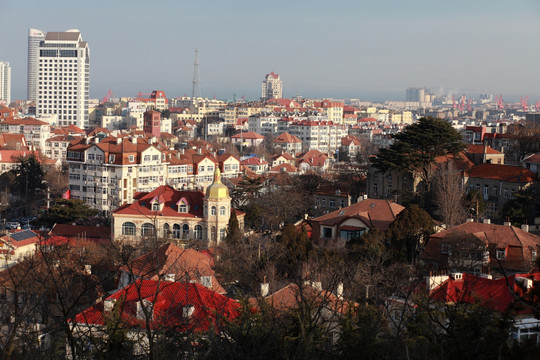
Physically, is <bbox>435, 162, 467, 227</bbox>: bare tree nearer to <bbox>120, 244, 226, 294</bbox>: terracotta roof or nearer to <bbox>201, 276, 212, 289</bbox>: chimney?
<bbox>120, 244, 226, 294</bbox>: terracotta roof

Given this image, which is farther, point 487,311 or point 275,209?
point 275,209

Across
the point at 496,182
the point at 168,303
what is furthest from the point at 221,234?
the point at 168,303

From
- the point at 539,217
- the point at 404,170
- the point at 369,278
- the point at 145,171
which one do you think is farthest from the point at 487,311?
the point at 145,171

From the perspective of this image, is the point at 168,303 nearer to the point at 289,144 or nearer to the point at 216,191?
the point at 216,191

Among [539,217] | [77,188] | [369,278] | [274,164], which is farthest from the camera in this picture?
[274,164]

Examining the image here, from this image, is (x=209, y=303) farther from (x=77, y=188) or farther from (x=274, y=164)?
(x=274, y=164)

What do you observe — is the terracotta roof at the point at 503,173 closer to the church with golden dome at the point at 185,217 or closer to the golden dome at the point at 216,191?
the church with golden dome at the point at 185,217
